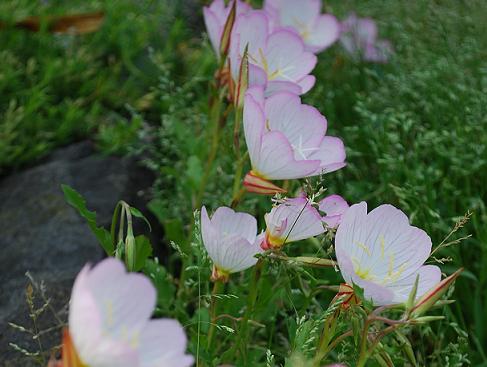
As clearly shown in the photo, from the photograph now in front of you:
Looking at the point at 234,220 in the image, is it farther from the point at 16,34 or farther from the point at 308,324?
the point at 16,34

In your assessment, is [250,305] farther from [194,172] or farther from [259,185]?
[194,172]

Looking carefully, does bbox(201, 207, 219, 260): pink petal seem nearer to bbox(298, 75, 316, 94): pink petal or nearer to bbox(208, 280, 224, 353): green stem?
bbox(208, 280, 224, 353): green stem

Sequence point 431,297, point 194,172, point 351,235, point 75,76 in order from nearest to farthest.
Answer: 1. point 431,297
2. point 351,235
3. point 194,172
4. point 75,76

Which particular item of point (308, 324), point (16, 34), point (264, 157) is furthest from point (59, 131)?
point (308, 324)

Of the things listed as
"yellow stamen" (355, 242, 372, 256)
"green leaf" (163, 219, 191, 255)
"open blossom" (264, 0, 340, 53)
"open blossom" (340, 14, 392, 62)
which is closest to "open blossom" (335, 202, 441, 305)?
"yellow stamen" (355, 242, 372, 256)

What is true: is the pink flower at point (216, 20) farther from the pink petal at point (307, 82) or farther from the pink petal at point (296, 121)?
Result: the pink petal at point (296, 121)

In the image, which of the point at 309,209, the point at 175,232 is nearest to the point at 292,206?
the point at 309,209
